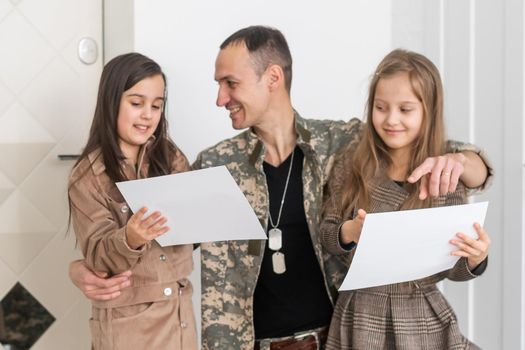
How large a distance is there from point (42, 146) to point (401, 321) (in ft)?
3.94

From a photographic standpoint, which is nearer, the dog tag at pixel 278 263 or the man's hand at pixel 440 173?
the man's hand at pixel 440 173

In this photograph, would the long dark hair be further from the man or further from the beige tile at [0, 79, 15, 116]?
the beige tile at [0, 79, 15, 116]

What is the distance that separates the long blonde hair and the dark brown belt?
1.00 feet

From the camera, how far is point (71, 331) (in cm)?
214

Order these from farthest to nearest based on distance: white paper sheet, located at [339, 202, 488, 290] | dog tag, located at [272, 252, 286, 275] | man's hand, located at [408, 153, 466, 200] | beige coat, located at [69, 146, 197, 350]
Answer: dog tag, located at [272, 252, 286, 275] → beige coat, located at [69, 146, 197, 350] → man's hand, located at [408, 153, 466, 200] → white paper sheet, located at [339, 202, 488, 290]

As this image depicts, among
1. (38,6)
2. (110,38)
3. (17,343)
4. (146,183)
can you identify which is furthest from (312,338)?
(38,6)

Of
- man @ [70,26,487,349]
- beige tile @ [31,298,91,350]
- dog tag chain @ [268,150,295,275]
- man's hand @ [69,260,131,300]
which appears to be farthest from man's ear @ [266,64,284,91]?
beige tile @ [31,298,91,350]

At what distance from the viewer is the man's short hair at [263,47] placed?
5.73ft

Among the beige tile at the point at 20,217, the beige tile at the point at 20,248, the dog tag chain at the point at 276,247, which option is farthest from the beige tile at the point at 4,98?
the dog tag chain at the point at 276,247

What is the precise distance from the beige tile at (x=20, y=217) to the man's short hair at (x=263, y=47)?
31.4 inches

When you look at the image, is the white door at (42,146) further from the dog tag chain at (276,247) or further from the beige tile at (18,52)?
the dog tag chain at (276,247)

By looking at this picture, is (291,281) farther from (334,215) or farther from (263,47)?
(263,47)

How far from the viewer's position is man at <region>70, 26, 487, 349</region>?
1.66 meters

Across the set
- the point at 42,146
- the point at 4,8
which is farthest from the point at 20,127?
the point at 4,8
